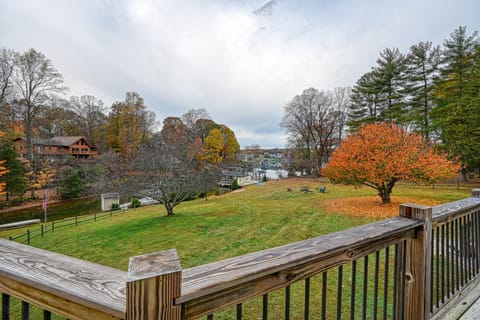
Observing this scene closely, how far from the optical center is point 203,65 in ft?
35.2

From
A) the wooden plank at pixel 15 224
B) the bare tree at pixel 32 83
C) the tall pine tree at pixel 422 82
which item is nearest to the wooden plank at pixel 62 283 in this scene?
the wooden plank at pixel 15 224

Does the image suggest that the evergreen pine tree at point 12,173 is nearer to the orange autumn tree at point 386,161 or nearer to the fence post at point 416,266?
the orange autumn tree at point 386,161

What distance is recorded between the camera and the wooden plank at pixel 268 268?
0.64m

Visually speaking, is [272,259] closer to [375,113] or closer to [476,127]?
[476,127]

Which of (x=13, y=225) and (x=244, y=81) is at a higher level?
(x=244, y=81)

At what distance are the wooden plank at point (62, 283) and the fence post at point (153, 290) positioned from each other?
0.14 ft

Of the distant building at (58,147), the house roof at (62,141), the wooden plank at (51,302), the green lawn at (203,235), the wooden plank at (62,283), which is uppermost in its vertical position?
the house roof at (62,141)

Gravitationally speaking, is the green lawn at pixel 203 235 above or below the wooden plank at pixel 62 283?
below

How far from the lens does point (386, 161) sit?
8047 millimetres

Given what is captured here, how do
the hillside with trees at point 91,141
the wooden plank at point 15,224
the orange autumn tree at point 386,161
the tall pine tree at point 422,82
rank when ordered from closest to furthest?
1. the orange autumn tree at point 386,161
2. the hillside with trees at point 91,141
3. the wooden plank at point 15,224
4. the tall pine tree at point 422,82

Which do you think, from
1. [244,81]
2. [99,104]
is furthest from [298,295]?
[99,104]

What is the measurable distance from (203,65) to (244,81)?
2.60 metres

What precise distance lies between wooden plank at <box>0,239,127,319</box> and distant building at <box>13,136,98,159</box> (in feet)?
68.8

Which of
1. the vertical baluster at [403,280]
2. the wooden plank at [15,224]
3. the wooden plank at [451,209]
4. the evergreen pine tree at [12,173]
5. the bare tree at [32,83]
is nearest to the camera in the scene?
the vertical baluster at [403,280]
